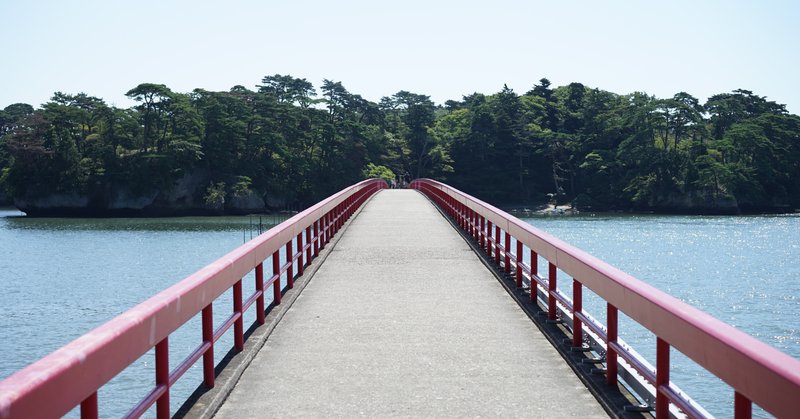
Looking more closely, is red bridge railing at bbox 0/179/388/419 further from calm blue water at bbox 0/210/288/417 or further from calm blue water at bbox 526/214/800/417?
calm blue water at bbox 526/214/800/417

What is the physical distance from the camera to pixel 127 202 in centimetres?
10219

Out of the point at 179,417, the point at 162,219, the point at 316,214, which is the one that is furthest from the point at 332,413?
the point at 162,219

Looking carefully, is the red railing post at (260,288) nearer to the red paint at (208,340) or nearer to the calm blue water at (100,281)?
the red paint at (208,340)

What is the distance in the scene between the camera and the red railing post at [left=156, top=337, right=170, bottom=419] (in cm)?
480

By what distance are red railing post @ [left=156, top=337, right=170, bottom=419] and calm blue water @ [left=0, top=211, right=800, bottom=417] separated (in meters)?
14.1

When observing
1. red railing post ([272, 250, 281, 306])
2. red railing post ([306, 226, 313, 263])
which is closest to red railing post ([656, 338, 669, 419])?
red railing post ([272, 250, 281, 306])

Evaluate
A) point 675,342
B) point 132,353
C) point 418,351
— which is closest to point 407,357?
point 418,351

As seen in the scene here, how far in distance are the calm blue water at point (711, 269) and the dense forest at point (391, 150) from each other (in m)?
13.9

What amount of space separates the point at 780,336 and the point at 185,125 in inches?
3403

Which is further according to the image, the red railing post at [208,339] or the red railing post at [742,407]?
the red railing post at [208,339]

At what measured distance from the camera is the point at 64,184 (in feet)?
333

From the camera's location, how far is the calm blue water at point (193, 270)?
2422cm

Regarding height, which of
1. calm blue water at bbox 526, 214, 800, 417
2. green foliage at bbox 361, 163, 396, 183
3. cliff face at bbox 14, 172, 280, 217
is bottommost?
calm blue water at bbox 526, 214, 800, 417

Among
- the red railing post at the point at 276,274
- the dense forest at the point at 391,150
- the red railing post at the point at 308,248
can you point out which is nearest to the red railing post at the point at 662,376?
the red railing post at the point at 276,274
